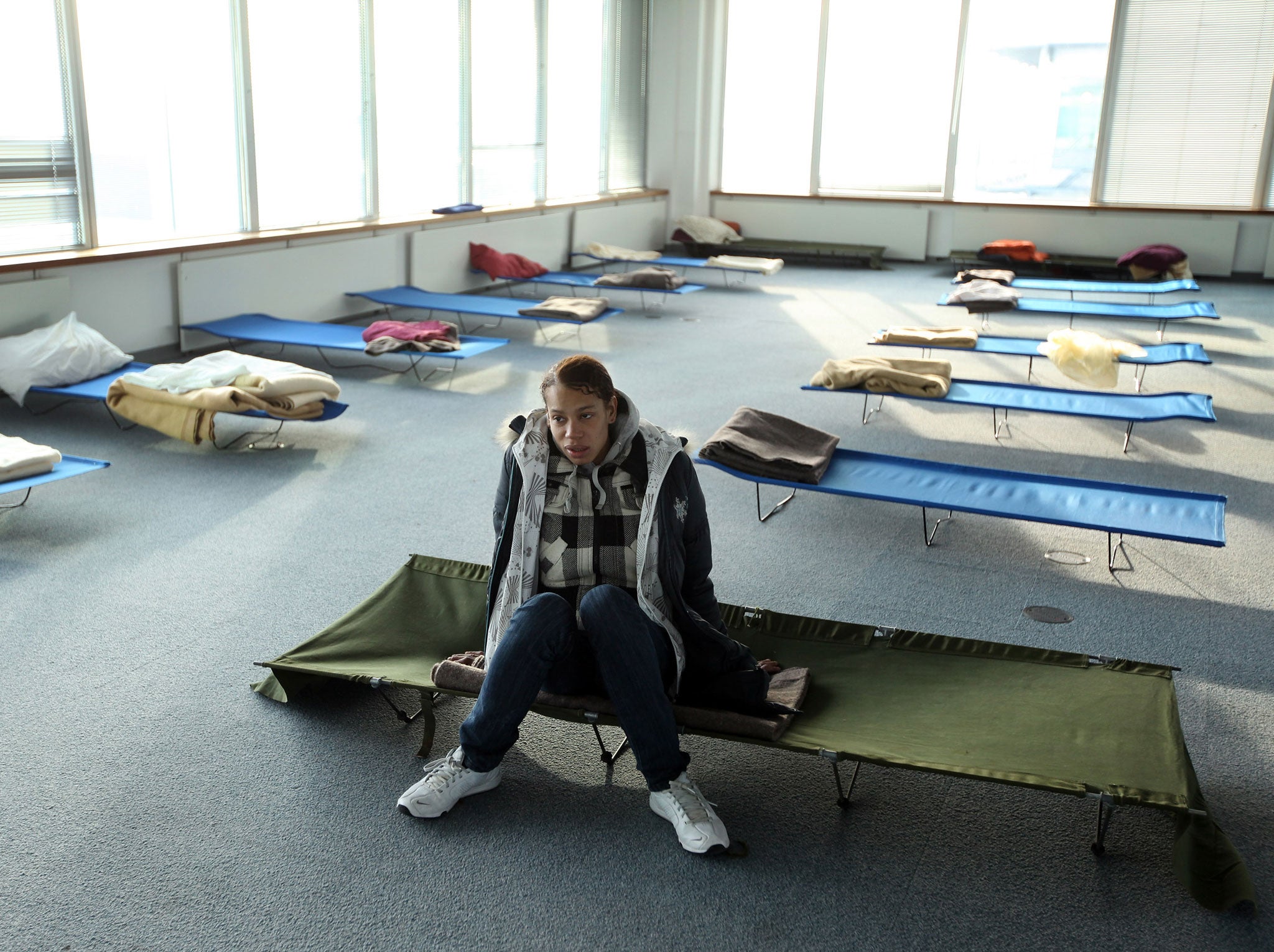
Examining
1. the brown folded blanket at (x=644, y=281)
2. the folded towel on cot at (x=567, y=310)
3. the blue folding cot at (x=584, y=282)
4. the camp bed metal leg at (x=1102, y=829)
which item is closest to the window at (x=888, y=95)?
the blue folding cot at (x=584, y=282)

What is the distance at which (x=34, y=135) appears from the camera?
5234 millimetres

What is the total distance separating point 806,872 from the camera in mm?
2029

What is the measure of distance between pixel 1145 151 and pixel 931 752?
9.78m

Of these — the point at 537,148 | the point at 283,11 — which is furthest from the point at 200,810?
the point at 537,148

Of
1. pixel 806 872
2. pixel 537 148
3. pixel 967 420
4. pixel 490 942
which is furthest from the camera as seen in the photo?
pixel 537 148

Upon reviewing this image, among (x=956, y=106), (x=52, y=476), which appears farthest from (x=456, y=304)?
(x=956, y=106)

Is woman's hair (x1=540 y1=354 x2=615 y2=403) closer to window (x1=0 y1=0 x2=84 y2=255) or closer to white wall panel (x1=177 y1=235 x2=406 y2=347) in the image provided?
window (x1=0 y1=0 x2=84 y2=255)

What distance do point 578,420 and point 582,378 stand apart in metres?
0.08

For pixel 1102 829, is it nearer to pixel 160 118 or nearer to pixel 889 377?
pixel 889 377

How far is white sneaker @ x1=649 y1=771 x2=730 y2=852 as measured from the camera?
206cm

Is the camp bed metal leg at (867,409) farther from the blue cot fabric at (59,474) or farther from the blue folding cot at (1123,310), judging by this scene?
the blue cot fabric at (59,474)

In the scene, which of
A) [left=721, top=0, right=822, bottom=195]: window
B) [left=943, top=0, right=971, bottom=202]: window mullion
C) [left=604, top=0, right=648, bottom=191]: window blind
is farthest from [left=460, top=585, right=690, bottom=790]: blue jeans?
[left=721, top=0, right=822, bottom=195]: window

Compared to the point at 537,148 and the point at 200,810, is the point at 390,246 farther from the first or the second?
the point at 200,810

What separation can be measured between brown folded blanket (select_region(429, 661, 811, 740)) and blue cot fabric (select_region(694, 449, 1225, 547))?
134cm
